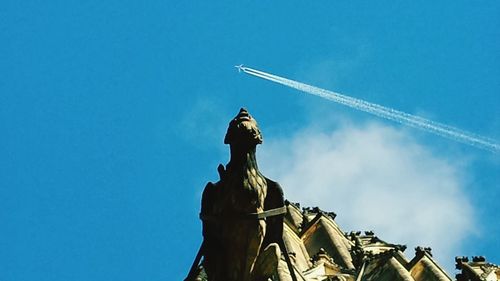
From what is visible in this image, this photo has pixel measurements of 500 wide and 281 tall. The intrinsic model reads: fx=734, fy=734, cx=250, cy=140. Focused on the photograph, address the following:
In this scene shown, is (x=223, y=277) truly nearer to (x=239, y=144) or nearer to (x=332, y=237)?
(x=239, y=144)

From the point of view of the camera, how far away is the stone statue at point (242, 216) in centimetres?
966

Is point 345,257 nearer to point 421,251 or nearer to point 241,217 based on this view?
point 421,251

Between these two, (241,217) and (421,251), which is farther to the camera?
(421,251)

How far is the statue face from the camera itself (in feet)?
33.1

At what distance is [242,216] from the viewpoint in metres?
9.70

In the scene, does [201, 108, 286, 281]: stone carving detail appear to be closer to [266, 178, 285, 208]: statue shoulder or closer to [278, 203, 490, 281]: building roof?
[266, 178, 285, 208]: statue shoulder

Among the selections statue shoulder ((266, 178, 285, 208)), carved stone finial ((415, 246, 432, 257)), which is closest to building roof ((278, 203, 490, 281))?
carved stone finial ((415, 246, 432, 257))

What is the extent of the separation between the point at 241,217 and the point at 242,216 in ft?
0.07

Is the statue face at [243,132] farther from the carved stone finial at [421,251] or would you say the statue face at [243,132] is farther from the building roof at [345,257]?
the carved stone finial at [421,251]

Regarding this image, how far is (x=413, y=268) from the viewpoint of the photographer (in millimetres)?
30391

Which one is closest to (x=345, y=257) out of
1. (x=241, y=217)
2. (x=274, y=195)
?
(x=274, y=195)

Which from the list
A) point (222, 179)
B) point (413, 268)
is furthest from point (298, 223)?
point (222, 179)

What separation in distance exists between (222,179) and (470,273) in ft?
44.3

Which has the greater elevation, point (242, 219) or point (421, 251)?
point (421, 251)
